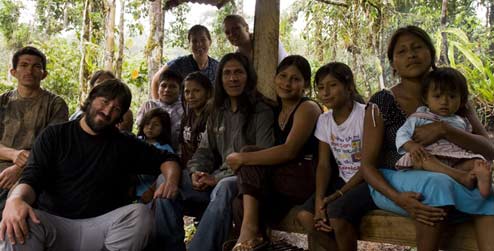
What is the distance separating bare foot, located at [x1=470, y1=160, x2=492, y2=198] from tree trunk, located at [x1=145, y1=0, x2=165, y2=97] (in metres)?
6.95

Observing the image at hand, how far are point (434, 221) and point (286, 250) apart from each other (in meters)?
1.13

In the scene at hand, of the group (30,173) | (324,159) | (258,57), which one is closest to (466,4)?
(258,57)

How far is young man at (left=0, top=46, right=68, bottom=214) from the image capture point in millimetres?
4016

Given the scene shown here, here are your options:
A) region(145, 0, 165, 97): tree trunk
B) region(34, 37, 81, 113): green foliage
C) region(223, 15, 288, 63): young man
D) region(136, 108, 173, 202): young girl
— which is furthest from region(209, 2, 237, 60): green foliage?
region(136, 108, 173, 202): young girl

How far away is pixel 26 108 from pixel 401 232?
3066 millimetres

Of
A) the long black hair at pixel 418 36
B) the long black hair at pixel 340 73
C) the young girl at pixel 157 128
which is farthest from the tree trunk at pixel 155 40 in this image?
the long black hair at pixel 418 36

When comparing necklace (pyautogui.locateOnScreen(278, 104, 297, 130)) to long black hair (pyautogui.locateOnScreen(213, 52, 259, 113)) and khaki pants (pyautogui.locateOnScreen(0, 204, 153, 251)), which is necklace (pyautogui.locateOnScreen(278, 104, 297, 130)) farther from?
khaki pants (pyautogui.locateOnScreen(0, 204, 153, 251))

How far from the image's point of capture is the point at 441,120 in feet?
8.48

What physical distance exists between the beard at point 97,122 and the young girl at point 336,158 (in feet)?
4.37

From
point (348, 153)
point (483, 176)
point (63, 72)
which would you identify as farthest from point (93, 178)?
point (63, 72)

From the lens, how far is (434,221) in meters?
2.36

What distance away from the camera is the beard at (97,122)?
3160 millimetres

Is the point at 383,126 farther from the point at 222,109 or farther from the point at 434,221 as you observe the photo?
the point at 222,109

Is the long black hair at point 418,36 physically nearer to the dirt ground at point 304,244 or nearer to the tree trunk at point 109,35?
the dirt ground at point 304,244
